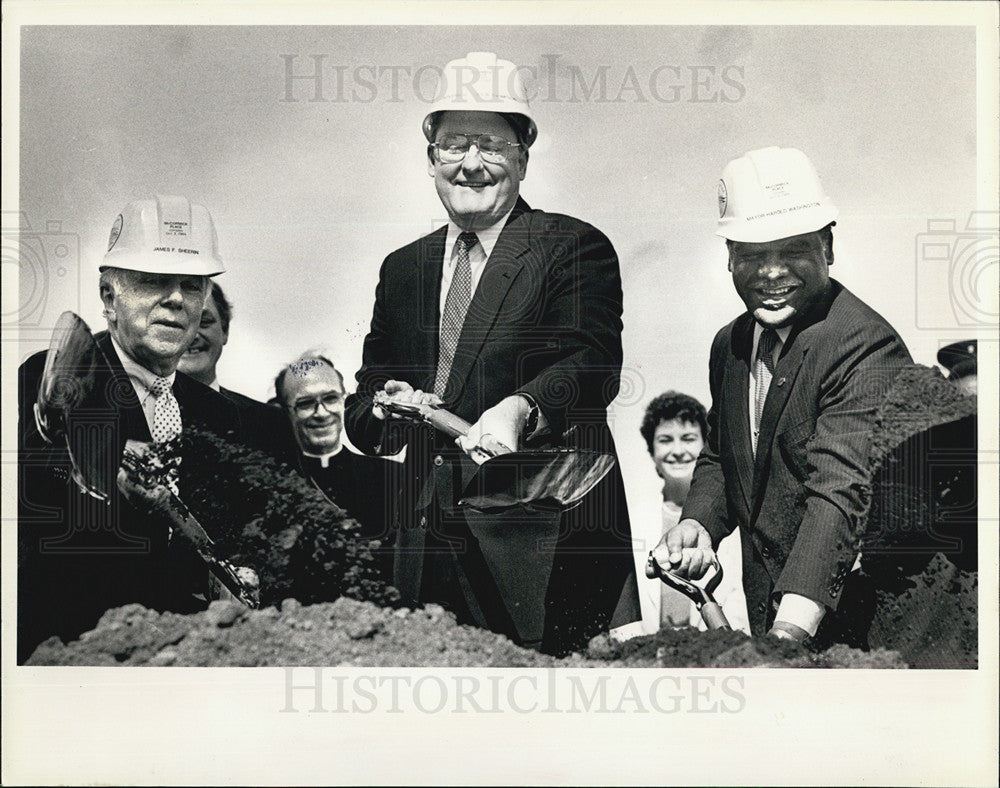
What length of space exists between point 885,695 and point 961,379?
→ 150 centimetres

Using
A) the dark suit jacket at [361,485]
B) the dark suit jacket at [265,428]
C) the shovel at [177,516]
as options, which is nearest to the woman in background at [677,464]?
the dark suit jacket at [361,485]

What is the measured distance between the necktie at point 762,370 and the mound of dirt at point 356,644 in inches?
39.2

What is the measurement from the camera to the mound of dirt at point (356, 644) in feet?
17.2

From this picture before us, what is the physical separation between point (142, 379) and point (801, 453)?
3.06 m

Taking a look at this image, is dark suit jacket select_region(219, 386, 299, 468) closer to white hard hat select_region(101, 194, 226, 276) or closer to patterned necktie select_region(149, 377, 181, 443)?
patterned necktie select_region(149, 377, 181, 443)

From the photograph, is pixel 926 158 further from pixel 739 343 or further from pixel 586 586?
pixel 586 586

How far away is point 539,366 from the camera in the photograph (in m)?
5.25

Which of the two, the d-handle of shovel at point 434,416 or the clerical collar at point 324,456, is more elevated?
the d-handle of shovel at point 434,416

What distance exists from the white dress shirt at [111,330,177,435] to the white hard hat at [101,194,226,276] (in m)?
0.41

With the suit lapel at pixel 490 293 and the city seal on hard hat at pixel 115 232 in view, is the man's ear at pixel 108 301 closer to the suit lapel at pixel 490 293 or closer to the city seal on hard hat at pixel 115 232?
the city seal on hard hat at pixel 115 232

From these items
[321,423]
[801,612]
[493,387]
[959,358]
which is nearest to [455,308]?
[493,387]

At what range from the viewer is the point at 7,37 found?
5.46 metres

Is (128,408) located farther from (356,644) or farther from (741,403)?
(741,403)

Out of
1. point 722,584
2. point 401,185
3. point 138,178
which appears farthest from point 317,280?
point 722,584
